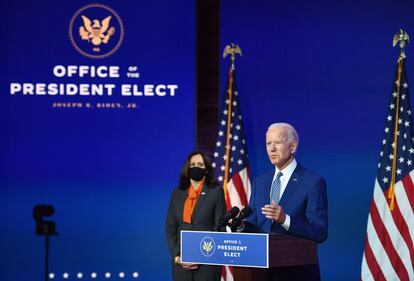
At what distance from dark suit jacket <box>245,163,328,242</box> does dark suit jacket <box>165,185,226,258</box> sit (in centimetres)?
172

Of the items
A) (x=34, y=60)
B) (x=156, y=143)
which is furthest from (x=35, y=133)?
(x=156, y=143)

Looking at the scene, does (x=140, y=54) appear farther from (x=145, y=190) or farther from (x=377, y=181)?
(x=377, y=181)

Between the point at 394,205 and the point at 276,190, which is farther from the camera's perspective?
the point at 394,205

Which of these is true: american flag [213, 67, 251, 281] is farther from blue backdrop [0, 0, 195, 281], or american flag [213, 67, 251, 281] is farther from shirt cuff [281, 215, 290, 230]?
shirt cuff [281, 215, 290, 230]

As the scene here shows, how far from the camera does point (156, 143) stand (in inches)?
270

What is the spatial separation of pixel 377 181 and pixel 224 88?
1629mm

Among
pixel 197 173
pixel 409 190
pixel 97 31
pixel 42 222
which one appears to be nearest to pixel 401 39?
pixel 409 190

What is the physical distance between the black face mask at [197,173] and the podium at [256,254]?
2.13 meters

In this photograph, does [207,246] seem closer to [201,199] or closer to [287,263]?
[287,263]

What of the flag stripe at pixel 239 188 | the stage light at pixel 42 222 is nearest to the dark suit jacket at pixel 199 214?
the flag stripe at pixel 239 188

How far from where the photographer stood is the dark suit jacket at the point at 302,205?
130 inches

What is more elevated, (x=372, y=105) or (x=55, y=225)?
(x=372, y=105)

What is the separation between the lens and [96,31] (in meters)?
6.92

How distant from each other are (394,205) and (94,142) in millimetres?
2769
